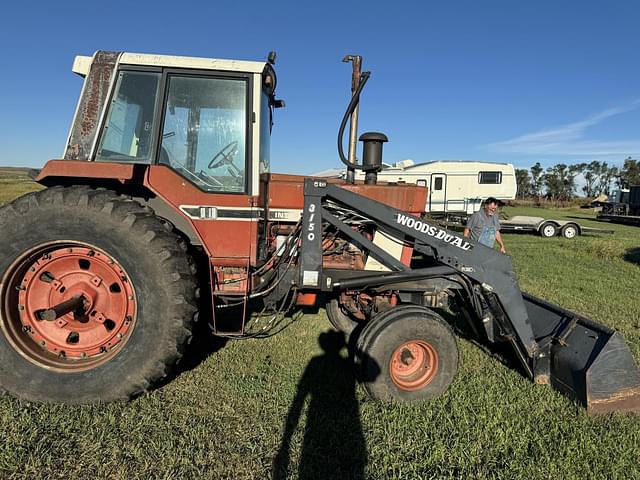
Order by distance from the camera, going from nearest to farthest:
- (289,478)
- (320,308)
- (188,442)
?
(289,478), (188,442), (320,308)

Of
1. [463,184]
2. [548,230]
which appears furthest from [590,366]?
[463,184]

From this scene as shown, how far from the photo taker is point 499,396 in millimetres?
3146

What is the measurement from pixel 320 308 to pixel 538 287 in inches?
165

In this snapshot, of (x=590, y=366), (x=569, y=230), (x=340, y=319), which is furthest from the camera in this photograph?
(x=569, y=230)

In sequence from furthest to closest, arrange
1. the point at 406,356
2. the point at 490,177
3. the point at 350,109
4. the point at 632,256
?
the point at 490,177, the point at 632,256, the point at 350,109, the point at 406,356

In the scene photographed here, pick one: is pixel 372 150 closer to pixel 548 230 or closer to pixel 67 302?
pixel 67 302

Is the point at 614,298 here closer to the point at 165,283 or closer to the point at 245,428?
the point at 245,428

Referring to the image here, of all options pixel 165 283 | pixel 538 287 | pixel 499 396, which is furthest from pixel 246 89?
pixel 538 287

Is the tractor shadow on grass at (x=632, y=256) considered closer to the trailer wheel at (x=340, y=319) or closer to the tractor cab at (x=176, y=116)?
the trailer wheel at (x=340, y=319)

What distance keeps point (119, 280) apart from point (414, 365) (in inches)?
93.7

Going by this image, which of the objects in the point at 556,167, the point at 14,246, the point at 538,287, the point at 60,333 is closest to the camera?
the point at 14,246

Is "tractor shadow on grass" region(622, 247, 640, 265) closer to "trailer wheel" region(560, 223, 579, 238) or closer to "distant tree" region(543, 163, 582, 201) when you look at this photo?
"trailer wheel" region(560, 223, 579, 238)

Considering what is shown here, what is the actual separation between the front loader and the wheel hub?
0.01 m

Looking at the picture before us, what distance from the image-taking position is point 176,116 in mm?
3062
